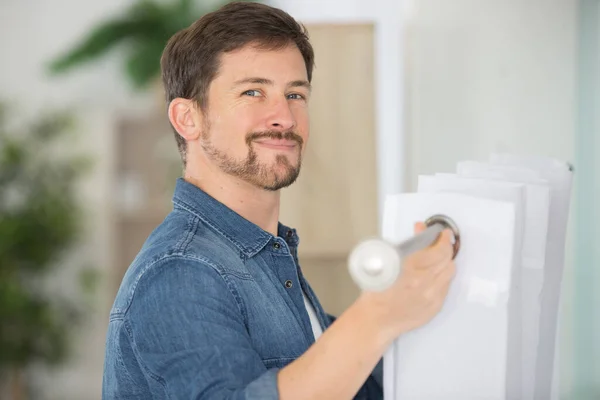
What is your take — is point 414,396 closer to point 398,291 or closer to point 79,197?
point 398,291

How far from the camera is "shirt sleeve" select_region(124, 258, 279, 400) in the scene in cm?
72

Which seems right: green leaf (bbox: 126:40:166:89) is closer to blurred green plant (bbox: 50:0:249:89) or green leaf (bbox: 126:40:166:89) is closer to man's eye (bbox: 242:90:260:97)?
blurred green plant (bbox: 50:0:249:89)

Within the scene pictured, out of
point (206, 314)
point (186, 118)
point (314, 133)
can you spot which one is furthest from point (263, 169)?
point (314, 133)

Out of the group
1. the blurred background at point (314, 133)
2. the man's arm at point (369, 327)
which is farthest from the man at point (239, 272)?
the blurred background at point (314, 133)

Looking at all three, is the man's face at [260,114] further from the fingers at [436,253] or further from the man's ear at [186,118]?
the fingers at [436,253]

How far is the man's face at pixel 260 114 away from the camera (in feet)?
3.15

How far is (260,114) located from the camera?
3.14 feet

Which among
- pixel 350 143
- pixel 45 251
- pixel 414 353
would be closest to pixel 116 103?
pixel 45 251

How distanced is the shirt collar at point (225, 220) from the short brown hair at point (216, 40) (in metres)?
0.14

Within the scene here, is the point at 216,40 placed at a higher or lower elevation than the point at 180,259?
higher

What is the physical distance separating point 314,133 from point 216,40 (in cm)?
169

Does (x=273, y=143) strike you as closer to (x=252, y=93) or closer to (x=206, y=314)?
(x=252, y=93)

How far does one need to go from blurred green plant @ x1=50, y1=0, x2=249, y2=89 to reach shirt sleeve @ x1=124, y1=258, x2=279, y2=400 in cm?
268

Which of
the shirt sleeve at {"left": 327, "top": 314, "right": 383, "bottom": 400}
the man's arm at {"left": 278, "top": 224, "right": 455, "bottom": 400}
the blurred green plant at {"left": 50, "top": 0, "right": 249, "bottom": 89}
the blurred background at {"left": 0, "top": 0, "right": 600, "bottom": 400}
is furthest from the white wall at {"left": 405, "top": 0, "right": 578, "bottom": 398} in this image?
the blurred green plant at {"left": 50, "top": 0, "right": 249, "bottom": 89}
